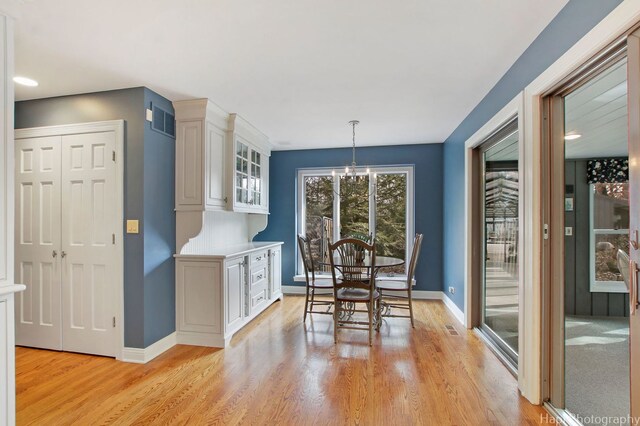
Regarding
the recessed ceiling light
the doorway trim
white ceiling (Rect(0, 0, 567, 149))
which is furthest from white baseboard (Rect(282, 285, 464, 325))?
the recessed ceiling light

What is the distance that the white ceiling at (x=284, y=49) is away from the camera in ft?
5.62

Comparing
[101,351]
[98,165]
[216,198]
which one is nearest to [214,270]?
[216,198]

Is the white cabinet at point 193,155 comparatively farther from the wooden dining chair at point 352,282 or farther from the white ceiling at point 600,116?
the white ceiling at point 600,116

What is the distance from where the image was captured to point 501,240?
294 centimetres

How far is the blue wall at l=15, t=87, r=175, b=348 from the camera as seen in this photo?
2.68 metres

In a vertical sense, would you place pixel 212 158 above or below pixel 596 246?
above

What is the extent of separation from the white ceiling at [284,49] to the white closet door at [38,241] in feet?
1.89

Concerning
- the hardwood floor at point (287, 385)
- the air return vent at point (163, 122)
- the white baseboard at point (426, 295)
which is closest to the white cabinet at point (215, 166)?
the air return vent at point (163, 122)

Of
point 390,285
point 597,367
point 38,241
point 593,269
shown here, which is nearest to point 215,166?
point 38,241

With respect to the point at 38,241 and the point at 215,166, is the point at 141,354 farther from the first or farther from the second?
the point at 215,166

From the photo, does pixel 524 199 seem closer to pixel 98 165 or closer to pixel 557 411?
pixel 557 411

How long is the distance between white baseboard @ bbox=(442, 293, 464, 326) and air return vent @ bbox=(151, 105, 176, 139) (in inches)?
148

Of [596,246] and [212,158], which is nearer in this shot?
[596,246]

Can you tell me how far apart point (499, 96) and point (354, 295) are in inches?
88.4
